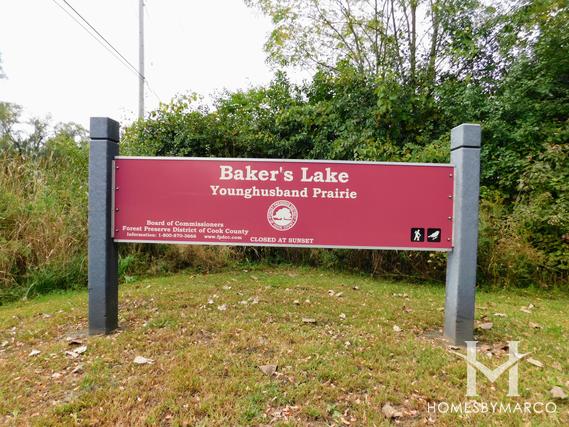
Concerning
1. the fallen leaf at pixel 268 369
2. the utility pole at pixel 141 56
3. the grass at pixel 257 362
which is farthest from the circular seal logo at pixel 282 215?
the utility pole at pixel 141 56

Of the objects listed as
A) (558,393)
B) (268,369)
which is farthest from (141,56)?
Answer: (558,393)

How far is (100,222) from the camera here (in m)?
3.25

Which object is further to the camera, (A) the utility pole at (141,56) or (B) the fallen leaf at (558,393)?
(A) the utility pole at (141,56)

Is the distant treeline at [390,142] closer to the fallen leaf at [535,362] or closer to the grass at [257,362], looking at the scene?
the grass at [257,362]

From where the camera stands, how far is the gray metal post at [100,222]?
3.23 meters

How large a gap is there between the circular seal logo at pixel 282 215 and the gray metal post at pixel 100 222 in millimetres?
1584

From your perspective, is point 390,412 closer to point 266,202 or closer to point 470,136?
point 266,202

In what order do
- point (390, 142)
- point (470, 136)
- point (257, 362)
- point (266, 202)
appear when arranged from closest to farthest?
point (257, 362), point (470, 136), point (266, 202), point (390, 142)

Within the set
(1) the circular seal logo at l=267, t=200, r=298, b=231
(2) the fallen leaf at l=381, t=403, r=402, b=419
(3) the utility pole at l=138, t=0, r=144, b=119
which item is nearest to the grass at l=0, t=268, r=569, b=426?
(2) the fallen leaf at l=381, t=403, r=402, b=419

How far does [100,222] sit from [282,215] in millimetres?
1765

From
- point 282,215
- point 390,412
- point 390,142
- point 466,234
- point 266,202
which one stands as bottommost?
point 390,412

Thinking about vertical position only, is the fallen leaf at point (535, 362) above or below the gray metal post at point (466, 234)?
below

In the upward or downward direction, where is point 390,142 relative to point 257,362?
upward

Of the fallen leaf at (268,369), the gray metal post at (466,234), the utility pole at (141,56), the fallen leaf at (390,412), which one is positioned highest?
the utility pole at (141,56)
